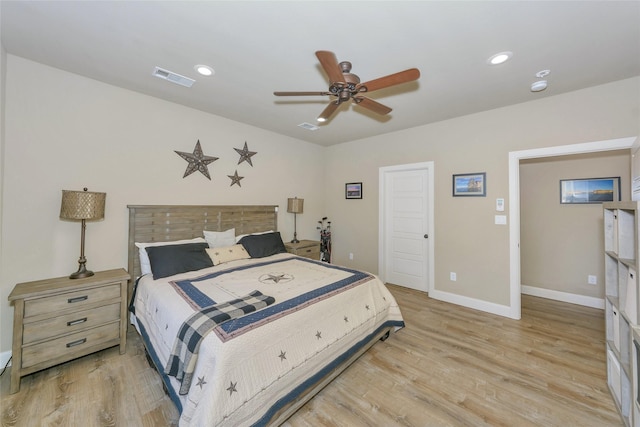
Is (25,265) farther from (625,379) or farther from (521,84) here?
(521,84)

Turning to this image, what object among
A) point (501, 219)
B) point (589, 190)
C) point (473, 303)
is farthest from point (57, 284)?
point (589, 190)

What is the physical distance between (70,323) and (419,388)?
296 centimetres

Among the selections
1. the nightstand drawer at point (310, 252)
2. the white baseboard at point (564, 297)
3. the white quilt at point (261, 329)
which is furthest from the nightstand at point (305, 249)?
the white baseboard at point (564, 297)

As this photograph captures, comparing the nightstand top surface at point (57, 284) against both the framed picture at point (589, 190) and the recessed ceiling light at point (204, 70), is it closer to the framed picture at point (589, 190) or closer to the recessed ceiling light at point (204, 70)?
the recessed ceiling light at point (204, 70)

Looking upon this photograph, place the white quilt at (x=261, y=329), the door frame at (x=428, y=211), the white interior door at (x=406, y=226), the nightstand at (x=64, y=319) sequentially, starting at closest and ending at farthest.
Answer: the white quilt at (x=261, y=329) < the nightstand at (x=64, y=319) < the door frame at (x=428, y=211) < the white interior door at (x=406, y=226)

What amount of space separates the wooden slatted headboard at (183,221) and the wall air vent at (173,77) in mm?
1446

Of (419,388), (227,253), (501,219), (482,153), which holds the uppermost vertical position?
(482,153)

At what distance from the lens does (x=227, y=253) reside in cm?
318

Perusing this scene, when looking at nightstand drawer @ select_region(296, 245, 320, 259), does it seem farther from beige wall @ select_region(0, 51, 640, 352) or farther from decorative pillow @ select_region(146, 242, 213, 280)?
decorative pillow @ select_region(146, 242, 213, 280)

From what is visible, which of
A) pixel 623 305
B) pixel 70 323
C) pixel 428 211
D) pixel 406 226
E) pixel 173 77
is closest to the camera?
pixel 623 305

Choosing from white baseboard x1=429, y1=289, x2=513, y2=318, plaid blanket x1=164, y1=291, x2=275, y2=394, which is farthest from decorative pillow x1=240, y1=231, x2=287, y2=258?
white baseboard x1=429, y1=289, x2=513, y2=318

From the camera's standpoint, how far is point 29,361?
6.34 feet

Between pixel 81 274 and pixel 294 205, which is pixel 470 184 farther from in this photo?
pixel 81 274

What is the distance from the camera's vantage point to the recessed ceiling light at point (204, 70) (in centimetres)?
235
